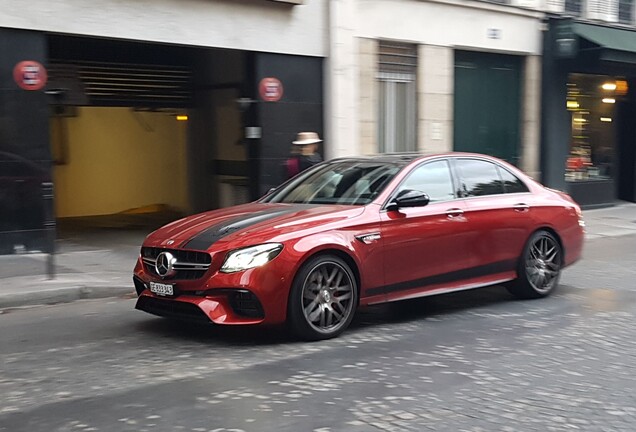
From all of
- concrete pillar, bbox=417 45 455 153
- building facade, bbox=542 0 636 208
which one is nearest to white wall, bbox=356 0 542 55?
concrete pillar, bbox=417 45 455 153

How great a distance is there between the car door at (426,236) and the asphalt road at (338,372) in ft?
1.40

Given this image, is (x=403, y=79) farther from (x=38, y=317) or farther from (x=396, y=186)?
(x=38, y=317)

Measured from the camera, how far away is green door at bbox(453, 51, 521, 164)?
56.6ft

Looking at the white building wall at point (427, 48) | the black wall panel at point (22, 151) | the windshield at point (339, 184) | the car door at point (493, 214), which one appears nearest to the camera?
the windshield at point (339, 184)

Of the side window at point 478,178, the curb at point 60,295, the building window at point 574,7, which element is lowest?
the curb at point 60,295

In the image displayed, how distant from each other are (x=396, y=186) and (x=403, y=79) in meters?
9.13

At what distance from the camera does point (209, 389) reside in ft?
17.3

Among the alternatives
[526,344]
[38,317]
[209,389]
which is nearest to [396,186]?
[526,344]

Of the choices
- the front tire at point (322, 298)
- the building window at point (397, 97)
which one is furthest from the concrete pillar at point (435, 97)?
the front tire at point (322, 298)

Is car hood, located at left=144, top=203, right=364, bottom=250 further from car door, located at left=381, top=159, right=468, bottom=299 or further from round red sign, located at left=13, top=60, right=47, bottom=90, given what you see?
round red sign, located at left=13, top=60, right=47, bottom=90

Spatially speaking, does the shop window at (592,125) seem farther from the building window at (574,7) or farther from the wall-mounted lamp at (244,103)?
the wall-mounted lamp at (244,103)

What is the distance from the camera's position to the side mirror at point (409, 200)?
720 cm

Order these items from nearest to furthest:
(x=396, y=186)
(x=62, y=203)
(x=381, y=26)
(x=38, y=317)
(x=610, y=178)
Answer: (x=396, y=186)
(x=38, y=317)
(x=381, y=26)
(x=62, y=203)
(x=610, y=178)

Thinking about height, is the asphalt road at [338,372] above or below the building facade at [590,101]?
below
